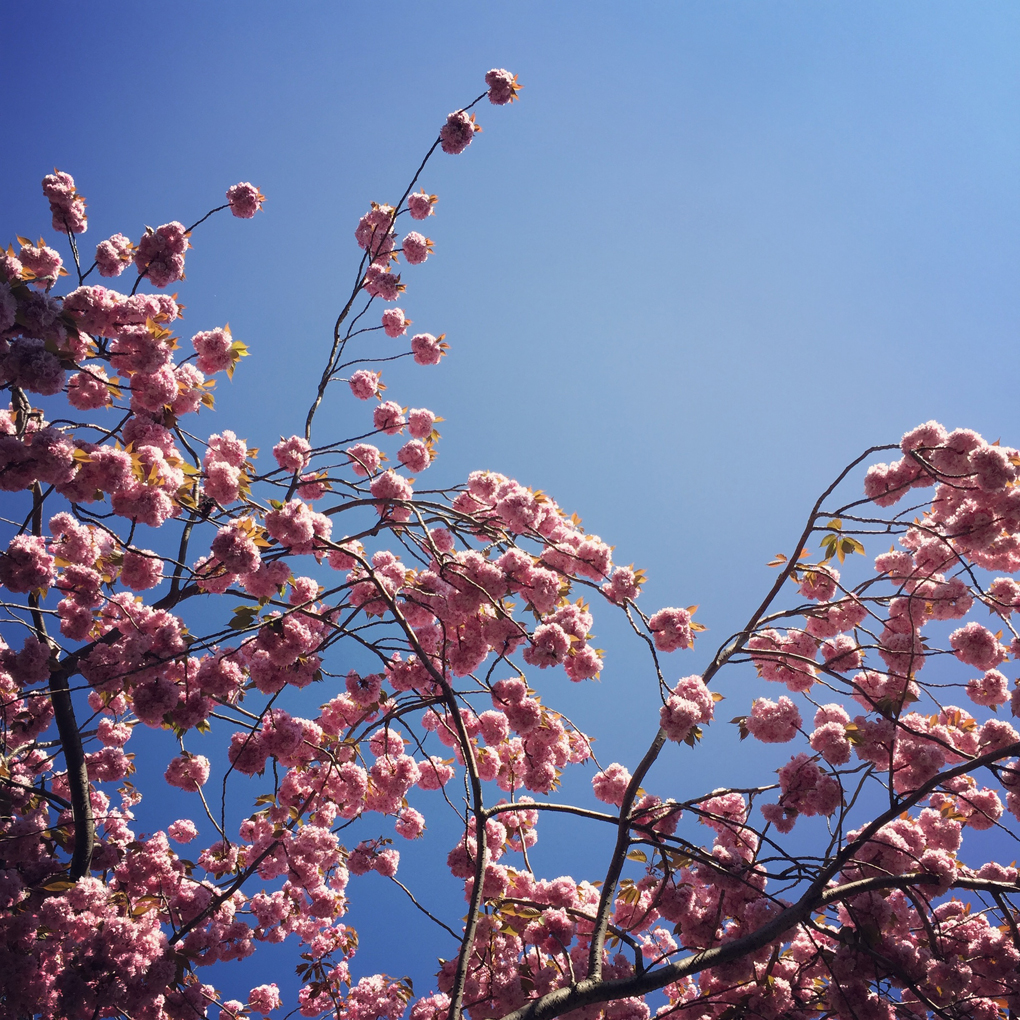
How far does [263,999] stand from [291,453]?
5606 millimetres

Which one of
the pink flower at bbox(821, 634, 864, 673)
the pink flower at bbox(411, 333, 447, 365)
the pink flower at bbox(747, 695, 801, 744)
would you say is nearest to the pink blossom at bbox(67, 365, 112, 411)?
the pink flower at bbox(411, 333, 447, 365)

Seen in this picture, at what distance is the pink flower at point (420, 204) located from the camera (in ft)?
23.6

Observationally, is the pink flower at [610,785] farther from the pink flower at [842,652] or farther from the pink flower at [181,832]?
the pink flower at [181,832]

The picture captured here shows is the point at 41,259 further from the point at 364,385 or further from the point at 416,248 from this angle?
the point at 416,248

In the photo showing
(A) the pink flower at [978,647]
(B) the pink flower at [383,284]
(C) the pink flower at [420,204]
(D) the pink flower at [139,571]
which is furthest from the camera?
(C) the pink flower at [420,204]

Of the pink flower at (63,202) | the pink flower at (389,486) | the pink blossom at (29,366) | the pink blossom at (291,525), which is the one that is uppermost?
the pink flower at (63,202)

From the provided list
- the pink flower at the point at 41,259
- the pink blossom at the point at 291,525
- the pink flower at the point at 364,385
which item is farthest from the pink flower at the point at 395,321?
the pink blossom at the point at 291,525

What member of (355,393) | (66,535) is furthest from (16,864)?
(355,393)

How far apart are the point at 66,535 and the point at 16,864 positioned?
95.0 inches

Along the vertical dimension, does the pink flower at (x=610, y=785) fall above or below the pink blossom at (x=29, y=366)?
below

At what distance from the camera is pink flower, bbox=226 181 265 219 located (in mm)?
5758

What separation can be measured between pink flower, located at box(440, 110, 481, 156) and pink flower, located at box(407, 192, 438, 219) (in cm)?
85

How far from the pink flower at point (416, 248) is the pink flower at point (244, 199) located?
1790 millimetres

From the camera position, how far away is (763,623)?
4.70 meters
